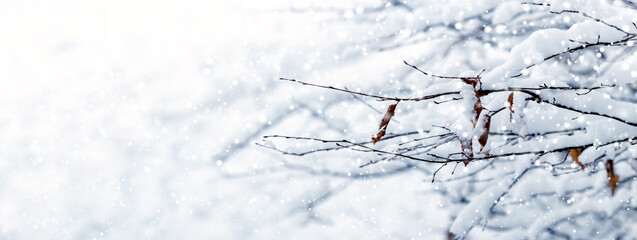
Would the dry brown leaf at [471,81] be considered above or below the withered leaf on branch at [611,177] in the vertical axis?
above

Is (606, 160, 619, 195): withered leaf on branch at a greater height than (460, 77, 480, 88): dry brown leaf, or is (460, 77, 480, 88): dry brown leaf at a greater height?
(460, 77, 480, 88): dry brown leaf

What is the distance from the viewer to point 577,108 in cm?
201

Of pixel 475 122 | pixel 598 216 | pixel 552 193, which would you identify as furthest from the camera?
pixel 598 216

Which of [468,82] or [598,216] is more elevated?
[468,82]

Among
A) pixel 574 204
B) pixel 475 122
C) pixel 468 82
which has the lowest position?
pixel 574 204

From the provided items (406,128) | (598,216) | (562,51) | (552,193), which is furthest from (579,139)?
(598,216)

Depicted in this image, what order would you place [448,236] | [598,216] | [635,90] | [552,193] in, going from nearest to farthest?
[448,236] < [635,90] < [552,193] < [598,216]

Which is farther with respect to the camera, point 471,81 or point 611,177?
point 611,177

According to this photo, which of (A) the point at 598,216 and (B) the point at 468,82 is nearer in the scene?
(B) the point at 468,82

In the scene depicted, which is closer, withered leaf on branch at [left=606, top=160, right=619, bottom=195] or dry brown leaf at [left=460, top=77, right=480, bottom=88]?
dry brown leaf at [left=460, top=77, right=480, bottom=88]

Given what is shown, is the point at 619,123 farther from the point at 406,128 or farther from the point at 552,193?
the point at 552,193

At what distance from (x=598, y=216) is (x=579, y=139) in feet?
10.1

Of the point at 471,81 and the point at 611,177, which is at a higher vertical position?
the point at 471,81

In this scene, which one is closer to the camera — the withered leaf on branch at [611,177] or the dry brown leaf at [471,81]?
the dry brown leaf at [471,81]
